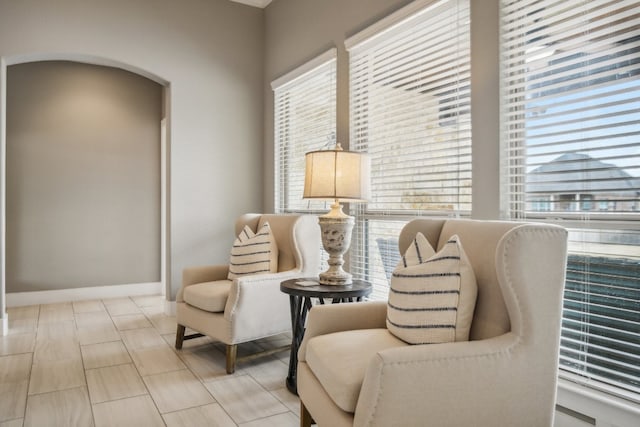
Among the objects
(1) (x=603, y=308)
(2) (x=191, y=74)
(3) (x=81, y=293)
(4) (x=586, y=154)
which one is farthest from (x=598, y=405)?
(3) (x=81, y=293)

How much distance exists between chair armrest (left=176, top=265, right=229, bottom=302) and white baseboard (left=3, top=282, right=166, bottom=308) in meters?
2.22

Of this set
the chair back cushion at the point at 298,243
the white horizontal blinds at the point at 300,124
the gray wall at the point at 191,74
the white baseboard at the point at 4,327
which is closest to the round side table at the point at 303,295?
the chair back cushion at the point at 298,243

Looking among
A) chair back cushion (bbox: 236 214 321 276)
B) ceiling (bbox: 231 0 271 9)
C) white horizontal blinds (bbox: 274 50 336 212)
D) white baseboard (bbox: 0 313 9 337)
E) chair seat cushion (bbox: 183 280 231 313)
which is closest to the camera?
chair seat cushion (bbox: 183 280 231 313)

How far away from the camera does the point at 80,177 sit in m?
5.02

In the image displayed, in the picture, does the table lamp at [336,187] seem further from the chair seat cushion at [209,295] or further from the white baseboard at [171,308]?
the white baseboard at [171,308]

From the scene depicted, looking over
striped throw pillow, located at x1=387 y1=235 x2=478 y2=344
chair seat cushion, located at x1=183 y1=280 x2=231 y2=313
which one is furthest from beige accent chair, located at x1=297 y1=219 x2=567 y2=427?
chair seat cushion, located at x1=183 y1=280 x2=231 y2=313

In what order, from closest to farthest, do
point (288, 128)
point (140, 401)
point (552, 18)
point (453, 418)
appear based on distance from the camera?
point (453, 418), point (552, 18), point (140, 401), point (288, 128)

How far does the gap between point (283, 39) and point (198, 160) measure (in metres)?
1.42

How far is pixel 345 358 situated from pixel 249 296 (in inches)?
52.2

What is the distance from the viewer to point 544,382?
157cm

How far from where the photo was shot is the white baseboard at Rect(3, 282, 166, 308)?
15.4 feet

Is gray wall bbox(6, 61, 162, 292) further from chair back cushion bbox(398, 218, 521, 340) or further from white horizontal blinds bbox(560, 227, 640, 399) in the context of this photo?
Result: white horizontal blinds bbox(560, 227, 640, 399)

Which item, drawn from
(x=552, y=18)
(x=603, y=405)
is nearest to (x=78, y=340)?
(x=603, y=405)

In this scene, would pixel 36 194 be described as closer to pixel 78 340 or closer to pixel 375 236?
pixel 78 340
